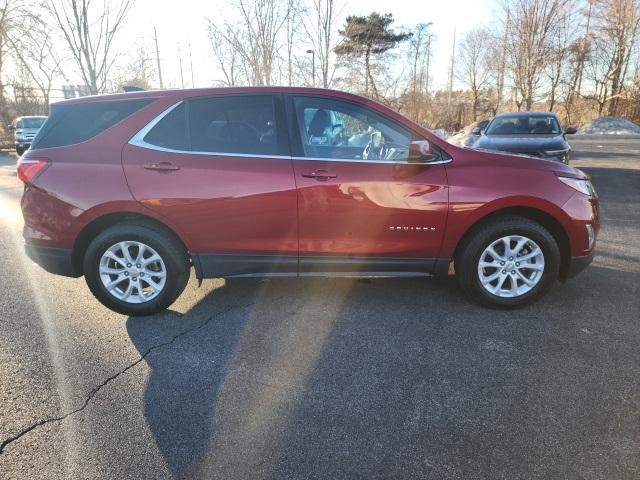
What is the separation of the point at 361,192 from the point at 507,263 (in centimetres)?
138

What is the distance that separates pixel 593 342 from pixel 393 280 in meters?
1.81

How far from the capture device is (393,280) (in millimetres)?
4465

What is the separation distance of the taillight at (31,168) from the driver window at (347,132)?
206 cm

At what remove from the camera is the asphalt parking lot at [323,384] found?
2127 millimetres

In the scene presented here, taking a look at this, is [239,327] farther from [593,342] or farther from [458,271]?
[593,342]

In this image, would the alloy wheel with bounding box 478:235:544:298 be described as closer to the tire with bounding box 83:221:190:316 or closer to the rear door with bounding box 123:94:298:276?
the rear door with bounding box 123:94:298:276

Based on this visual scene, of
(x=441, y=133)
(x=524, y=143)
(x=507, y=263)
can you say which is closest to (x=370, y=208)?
(x=507, y=263)

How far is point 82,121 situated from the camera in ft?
Result: 11.6

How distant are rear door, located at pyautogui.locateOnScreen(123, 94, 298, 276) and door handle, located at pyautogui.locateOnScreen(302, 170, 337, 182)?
14 centimetres

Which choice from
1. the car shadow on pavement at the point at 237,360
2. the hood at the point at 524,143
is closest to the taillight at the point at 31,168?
the car shadow on pavement at the point at 237,360

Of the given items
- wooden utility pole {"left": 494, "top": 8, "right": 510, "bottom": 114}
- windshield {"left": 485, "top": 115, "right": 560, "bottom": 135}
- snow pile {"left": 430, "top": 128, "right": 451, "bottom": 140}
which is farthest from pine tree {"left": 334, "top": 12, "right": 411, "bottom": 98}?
windshield {"left": 485, "top": 115, "right": 560, "bottom": 135}

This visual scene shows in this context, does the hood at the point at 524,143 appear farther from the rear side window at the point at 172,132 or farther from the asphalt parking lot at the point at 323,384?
the rear side window at the point at 172,132

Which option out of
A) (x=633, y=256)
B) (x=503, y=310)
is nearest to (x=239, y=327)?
(x=503, y=310)

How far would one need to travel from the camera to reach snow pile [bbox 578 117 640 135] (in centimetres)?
3069
